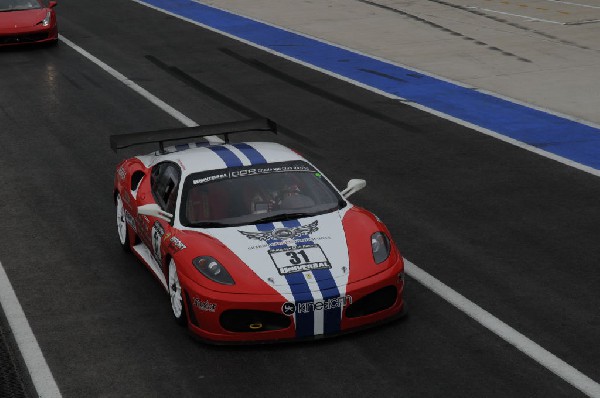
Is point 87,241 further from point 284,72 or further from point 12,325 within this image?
point 284,72

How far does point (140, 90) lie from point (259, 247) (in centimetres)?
1182

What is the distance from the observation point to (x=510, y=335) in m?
9.46

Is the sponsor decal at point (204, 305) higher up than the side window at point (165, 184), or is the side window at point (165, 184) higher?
the side window at point (165, 184)

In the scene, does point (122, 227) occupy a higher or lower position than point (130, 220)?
lower

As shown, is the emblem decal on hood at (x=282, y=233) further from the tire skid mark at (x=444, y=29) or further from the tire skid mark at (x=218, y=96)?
the tire skid mark at (x=444, y=29)

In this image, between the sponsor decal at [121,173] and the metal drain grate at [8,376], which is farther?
the sponsor decal at [121,173]

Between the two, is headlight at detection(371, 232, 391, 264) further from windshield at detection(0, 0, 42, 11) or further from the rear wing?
windshield at detection(0, 0, 42, 11)

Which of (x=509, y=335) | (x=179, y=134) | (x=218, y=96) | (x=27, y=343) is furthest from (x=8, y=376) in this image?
(x=218, y=96)

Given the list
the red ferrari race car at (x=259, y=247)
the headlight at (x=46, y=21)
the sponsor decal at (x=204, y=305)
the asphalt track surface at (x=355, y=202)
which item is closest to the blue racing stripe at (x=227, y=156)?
the red ferrari race car at (x=259, y=247)

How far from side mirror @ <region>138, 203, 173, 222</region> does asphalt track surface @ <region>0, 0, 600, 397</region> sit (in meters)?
0.78

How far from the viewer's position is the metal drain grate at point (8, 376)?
8.56 m

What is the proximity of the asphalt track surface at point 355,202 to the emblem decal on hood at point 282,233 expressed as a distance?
992mm

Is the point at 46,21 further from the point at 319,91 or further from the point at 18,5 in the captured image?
the point at 319,91

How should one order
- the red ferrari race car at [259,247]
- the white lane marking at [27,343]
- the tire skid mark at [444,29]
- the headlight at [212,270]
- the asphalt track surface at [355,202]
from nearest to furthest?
the white lane marking at [27,343]
the asphalt track surface at [355,202]
the red ferrari race car at [259,247]
the headlight at [212,270]
the tire skid mark at [444,29]
